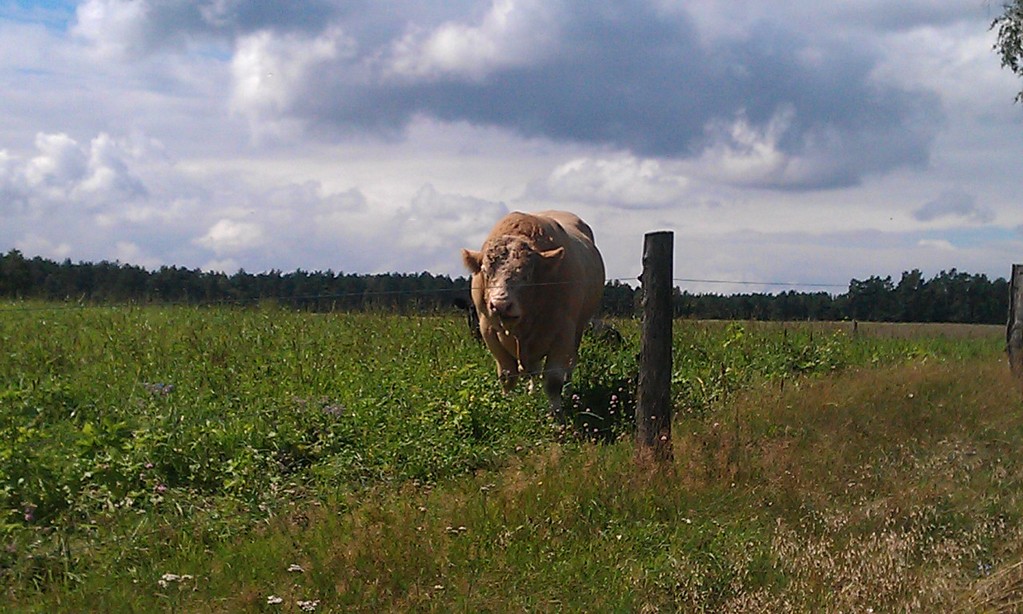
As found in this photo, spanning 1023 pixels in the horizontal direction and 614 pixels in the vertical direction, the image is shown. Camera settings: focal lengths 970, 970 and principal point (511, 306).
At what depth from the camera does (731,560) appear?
577 centimetres

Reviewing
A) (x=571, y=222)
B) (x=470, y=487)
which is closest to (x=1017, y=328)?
(x=571, y=222)

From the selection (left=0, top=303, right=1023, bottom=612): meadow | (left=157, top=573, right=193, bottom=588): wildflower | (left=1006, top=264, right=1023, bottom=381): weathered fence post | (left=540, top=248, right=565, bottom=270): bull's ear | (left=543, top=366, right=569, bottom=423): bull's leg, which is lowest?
(left=157, top=573, right=193, bottom=588): wildflower

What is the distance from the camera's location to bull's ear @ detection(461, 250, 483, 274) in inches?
411

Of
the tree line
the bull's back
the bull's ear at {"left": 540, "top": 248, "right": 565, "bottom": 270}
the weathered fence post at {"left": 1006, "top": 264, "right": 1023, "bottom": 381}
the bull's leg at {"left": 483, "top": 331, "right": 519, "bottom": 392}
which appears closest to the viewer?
the bull's ear at {"left": 540, "top": 248, "right": 565, "bottom": 270}

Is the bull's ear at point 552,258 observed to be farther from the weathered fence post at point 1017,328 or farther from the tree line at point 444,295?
the weathered fence post at point 1017,328

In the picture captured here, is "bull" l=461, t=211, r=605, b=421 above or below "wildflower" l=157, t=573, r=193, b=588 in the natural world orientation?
above

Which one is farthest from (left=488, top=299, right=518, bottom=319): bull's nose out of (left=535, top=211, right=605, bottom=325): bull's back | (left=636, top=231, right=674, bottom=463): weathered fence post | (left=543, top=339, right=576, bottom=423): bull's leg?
(left=636, top=231, right=674, bottom=463): weathered fence post

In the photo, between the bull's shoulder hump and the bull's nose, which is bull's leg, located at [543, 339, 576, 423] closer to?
the bull's nose

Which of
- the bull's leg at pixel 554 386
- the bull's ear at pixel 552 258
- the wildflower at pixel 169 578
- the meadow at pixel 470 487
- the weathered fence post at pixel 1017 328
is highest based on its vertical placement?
the bull's ear at pixel 552 258

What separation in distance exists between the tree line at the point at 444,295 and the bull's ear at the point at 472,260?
2.79m

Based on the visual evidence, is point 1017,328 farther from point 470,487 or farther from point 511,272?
point 470,487

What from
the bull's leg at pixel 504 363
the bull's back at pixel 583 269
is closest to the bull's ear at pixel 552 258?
the bull's back at pixel 583 269

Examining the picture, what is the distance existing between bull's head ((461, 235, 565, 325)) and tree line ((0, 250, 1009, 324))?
10.8 feet

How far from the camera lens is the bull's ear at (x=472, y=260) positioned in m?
10.4
